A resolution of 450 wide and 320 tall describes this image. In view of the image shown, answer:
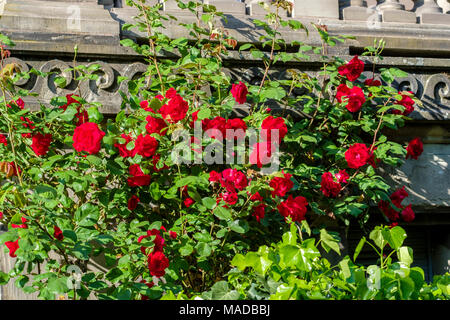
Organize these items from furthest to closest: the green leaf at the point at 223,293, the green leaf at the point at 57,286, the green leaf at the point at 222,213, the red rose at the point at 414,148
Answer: the red rose at the point at 414,148 < the green leaf at the point at 222,213 < the green leaf at the point at 57,286 < the green leaf at the point at 223,293

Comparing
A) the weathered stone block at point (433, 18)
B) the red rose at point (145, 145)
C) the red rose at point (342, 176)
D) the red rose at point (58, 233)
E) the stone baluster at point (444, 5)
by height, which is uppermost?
the stone baluster at point (444, 5)

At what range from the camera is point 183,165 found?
309 centimetres

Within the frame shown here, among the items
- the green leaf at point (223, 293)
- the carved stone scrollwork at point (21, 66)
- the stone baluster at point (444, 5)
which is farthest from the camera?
the stone baluster at point (444, 5)

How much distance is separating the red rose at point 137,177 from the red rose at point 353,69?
1.30 meters

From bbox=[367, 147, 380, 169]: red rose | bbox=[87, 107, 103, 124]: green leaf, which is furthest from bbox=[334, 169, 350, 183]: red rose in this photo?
bbox=[87, 107, 103, 124]: green leaf

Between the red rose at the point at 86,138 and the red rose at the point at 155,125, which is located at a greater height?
the red rose at the point at 155,125

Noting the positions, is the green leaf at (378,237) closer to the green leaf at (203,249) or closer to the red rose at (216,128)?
the green leaf at (203,249)

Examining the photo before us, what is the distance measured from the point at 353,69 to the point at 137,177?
1.38 meters

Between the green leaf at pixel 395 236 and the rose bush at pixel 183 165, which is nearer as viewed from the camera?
the green leaf at pixel 395 236

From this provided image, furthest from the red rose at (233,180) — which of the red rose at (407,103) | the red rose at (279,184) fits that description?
the red rose at (407,103)

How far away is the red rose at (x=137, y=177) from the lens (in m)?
2.86

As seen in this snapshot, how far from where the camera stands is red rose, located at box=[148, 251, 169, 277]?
254 cm

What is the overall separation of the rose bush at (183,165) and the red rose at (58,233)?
0.01 metres

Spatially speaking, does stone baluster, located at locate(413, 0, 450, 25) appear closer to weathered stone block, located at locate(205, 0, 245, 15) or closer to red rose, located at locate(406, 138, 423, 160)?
red rose, located at locate(406, 138, 423, 160)
